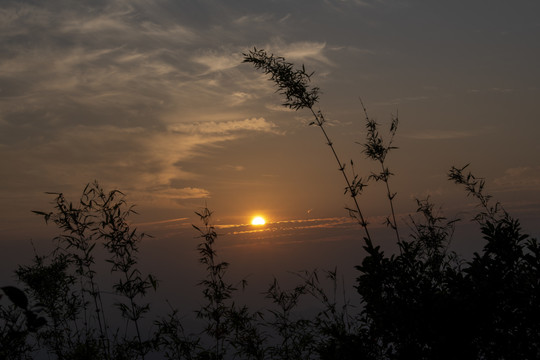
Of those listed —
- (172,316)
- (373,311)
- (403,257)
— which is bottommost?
(172,316)

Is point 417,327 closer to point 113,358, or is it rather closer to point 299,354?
point 299,354

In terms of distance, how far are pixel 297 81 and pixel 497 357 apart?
5.68 m

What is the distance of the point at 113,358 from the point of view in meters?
9.07

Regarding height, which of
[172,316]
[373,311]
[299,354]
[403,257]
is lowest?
[299,354]

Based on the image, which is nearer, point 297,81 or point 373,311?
point 373,311

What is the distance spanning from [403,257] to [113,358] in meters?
6.65

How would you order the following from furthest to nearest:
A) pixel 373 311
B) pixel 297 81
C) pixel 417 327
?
pixel 297 81 < pixel 373 311 < pixel 417 327

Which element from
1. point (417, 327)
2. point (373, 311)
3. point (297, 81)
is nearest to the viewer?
point (417, 327)

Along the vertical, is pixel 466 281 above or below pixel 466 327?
above

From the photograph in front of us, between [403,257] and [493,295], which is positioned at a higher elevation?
[403,257]

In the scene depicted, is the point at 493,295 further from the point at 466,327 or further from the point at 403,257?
the point at 403,257

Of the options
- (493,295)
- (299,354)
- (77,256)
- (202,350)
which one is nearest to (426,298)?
(493,295)

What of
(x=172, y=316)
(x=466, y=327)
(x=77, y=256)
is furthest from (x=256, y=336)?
(x=466, y=327)

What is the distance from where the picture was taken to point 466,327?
4.61 metres
